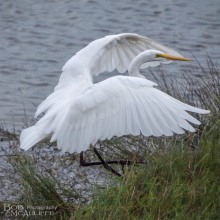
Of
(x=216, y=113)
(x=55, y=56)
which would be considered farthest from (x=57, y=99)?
(x=55, y=56)

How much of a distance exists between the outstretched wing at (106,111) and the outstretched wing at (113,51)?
0.98m

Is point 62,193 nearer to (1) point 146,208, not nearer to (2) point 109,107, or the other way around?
(2) point 109,107

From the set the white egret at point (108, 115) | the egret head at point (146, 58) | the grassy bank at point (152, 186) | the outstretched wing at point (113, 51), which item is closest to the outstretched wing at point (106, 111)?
the white egret at point (108, 115)

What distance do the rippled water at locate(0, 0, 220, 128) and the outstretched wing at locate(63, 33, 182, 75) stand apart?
9.21 ft

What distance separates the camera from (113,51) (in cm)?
771

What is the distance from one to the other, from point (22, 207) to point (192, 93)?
180cm

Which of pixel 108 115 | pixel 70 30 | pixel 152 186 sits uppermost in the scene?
pixel 108 115

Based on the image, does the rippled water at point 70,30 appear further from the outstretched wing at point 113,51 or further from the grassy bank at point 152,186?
the grassy bank at point 152,186

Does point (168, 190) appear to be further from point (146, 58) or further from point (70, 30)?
point (70, 30)

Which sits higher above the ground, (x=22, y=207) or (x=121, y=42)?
(x=121, y=42)

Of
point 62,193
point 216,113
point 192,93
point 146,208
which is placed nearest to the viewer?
point 146,208

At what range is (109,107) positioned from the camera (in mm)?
6117

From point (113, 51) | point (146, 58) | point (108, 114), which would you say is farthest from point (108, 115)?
point (113, 51)

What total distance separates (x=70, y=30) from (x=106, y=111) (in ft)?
25.5
